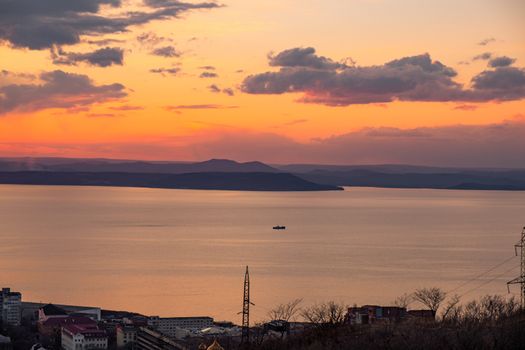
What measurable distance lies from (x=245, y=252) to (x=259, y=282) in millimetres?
12430

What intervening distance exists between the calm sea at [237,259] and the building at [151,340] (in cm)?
442

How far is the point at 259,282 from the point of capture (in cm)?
3481

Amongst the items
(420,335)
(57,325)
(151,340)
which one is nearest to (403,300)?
(151,340)

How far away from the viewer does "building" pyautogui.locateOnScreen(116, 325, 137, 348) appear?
2478 centimetres

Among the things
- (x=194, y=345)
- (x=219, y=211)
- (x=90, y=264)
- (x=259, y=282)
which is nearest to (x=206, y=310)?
(x=259, y=282)

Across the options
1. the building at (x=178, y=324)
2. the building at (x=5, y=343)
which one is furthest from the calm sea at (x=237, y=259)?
the building at (x=5, y=343)

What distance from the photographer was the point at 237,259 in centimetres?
4369

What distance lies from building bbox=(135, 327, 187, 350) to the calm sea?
442cm

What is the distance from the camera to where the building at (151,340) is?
22.8 meters

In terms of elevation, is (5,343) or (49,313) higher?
(49,313)

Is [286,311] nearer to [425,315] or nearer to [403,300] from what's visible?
[403,300]

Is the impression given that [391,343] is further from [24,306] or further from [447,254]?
[447,254]

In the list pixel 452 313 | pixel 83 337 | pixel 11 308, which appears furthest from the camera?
pixel 11 308

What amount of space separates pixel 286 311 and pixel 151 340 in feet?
19.1
